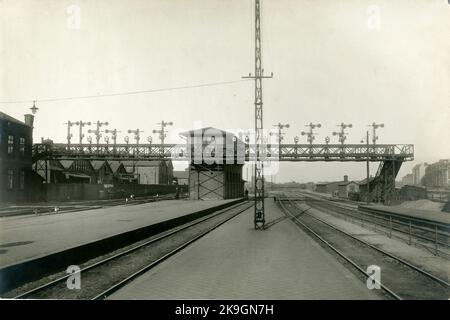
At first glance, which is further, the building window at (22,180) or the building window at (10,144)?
the building window at (22,180)

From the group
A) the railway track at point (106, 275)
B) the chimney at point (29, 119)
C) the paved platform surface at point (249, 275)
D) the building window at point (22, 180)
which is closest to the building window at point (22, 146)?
the building window at point (22, 180)

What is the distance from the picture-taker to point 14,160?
110 ft

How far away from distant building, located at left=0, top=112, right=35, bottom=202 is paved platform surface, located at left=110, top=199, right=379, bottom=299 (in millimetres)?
23793

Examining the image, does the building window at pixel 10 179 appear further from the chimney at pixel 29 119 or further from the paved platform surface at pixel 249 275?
the paved platform surface at pixel 249 275

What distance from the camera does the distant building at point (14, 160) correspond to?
106 ft

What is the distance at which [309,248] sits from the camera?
47.1ft

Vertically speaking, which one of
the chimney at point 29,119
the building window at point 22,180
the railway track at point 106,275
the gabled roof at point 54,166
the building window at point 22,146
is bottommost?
the railway track at point 106,275

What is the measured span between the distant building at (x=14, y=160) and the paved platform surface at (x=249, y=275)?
23793 millimetres

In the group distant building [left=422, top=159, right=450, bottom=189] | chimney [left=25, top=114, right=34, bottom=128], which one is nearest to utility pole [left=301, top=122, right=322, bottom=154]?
chimney [left=25, top=114, right=34, bottom=128]

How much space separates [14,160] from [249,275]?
30190 mm

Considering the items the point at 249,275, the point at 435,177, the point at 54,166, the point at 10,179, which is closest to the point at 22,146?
the point at 10,179

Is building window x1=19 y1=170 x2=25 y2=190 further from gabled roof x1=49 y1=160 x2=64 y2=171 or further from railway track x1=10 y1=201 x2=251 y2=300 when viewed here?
railway track x1=10 y1=201 x2=251 y2=300

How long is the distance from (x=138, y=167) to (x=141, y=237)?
234ft
